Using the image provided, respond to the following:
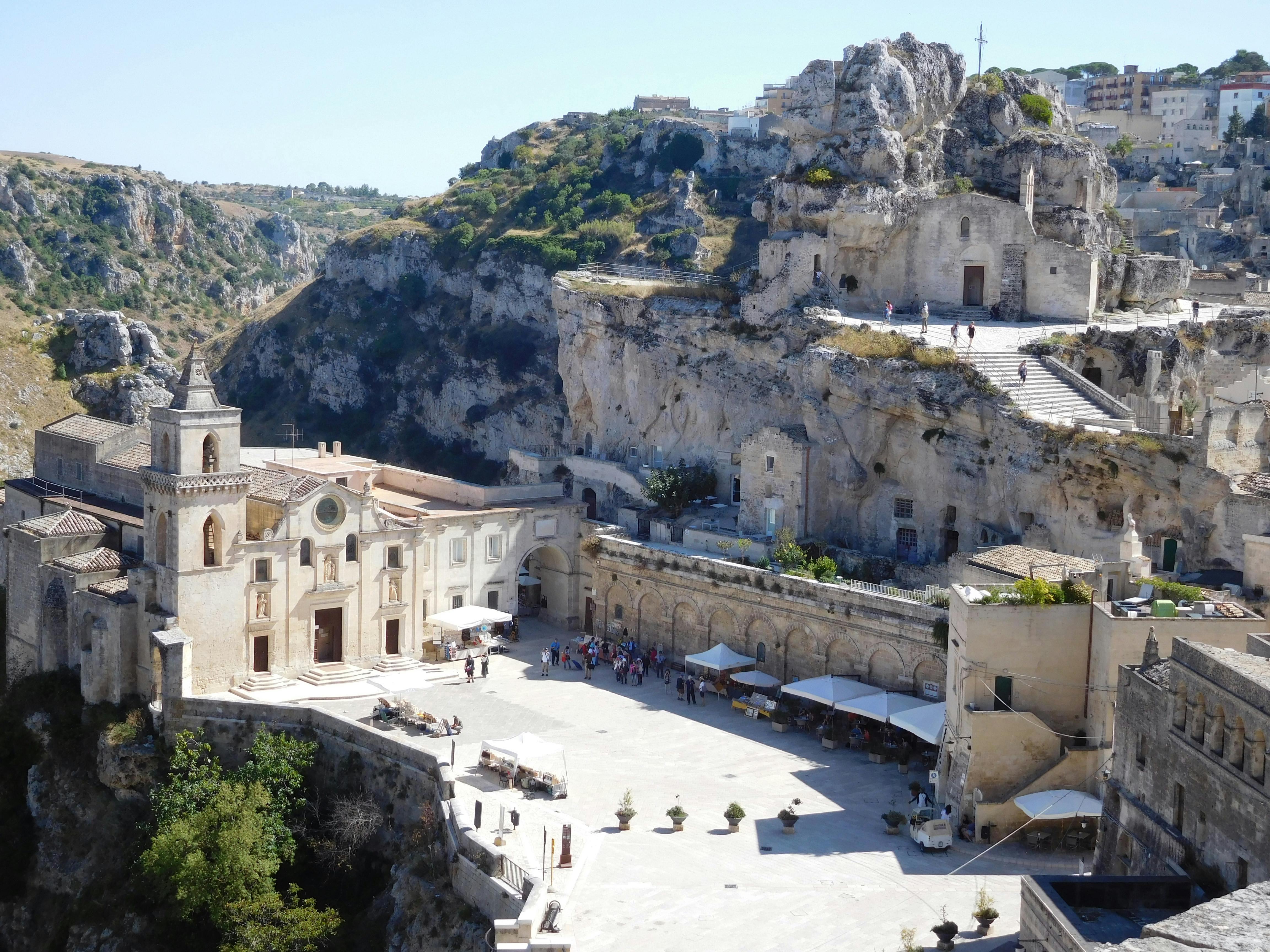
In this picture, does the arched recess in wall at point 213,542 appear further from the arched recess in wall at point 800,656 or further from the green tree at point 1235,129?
the green tree at point 1235,129

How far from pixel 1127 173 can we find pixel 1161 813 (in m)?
77.7

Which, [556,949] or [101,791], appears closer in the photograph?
[556,949]

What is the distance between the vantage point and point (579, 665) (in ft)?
153

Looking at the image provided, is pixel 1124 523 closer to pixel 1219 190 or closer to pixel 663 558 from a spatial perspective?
pixel 663 558

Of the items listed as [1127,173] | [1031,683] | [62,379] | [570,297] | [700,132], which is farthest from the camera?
[700,132]

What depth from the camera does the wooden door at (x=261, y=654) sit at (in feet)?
145

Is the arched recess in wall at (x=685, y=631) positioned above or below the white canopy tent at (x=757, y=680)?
above

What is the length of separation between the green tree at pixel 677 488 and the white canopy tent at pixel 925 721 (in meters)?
15.4

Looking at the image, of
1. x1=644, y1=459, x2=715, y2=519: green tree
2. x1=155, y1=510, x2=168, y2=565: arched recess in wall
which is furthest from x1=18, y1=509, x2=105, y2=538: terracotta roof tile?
x1=644, y1=459, x2=715, y2=519: green tree

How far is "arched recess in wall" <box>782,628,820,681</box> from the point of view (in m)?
42.9

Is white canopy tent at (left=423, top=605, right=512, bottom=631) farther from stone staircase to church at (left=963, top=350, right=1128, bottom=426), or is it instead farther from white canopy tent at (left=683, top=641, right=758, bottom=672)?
stone staircase to church at (left=963, top=350, right=1128, bottom=426)

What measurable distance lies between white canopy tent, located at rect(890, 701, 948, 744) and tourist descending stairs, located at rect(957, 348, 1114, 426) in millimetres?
9862

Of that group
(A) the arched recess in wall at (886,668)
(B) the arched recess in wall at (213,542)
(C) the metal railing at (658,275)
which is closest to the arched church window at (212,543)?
(B) the arched recess in wall at (213,542)

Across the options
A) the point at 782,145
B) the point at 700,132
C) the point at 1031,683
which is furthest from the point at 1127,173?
the point at 1031,683
